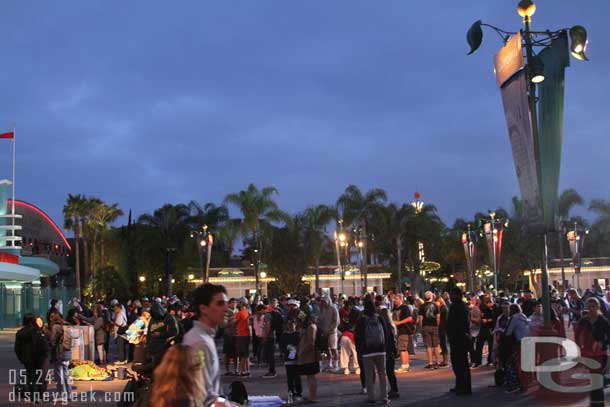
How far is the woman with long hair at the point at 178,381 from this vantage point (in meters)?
3.70

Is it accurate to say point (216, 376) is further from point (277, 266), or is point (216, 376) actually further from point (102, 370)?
point (277, 266)

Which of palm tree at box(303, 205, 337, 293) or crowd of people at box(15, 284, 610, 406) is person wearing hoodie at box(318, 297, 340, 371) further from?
palm tree at box(303, 205, 337, 293)

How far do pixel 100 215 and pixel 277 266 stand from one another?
21581 millimetres

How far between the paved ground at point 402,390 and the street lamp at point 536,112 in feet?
5.92

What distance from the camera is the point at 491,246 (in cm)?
3606

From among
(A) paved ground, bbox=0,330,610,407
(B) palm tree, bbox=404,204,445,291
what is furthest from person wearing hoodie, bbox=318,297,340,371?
(B) palm tree, bbox=404,204,445,291

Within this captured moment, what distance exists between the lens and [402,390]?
13.4m

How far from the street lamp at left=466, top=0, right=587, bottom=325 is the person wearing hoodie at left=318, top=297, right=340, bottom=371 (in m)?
6.48

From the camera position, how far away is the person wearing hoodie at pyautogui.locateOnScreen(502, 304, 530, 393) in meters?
12.5

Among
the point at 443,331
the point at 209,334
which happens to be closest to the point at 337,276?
the point at 443,331

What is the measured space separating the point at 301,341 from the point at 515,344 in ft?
13.1

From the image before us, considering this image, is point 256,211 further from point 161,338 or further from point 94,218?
point 161,338

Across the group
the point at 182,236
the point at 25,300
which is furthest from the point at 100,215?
the point at 25,300

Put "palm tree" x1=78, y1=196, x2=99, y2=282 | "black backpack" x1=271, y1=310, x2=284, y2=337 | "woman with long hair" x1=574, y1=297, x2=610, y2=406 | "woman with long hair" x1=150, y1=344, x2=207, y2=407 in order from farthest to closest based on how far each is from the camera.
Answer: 1. "palm tree" x1=78, y1=196, x2=99, y2=282
2. "black backpack" x1=271, y1=310, x2=284, y2=337
3. "woman with long hair" x1=574, y1=297, x2=610, y2=406
4. "woman with long hair" x1=150, y1=344, x2=207, y2=407
